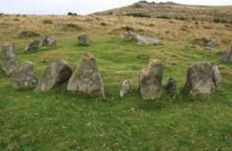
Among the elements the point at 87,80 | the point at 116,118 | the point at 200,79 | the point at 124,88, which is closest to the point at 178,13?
the point at 200,79

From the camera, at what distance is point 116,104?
30.8 m

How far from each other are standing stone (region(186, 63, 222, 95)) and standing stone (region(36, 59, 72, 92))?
8.01 m

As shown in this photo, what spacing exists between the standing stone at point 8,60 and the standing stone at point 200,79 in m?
14.3

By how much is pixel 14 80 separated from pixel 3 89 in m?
0.96

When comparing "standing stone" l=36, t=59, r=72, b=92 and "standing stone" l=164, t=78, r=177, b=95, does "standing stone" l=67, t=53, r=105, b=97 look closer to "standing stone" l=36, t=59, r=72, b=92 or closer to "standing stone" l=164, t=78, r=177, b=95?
"standing stone" l=36, t=59, r=72, b=92

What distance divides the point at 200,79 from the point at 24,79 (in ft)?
38.7

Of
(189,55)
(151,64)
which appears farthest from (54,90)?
(189,55)

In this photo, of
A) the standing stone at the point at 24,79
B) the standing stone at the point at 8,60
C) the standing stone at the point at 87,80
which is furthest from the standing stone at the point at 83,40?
the standing stone at the point at 87,80

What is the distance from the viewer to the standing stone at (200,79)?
32.3 metres

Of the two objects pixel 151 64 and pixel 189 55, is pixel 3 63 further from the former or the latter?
pixel 189 55

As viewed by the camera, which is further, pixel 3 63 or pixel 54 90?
pixel 3 63

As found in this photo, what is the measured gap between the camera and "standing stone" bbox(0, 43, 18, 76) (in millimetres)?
39312

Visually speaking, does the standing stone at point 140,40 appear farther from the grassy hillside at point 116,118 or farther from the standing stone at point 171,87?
the standing stone at point 171,87

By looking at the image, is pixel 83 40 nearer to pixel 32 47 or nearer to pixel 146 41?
pixel 32 47
